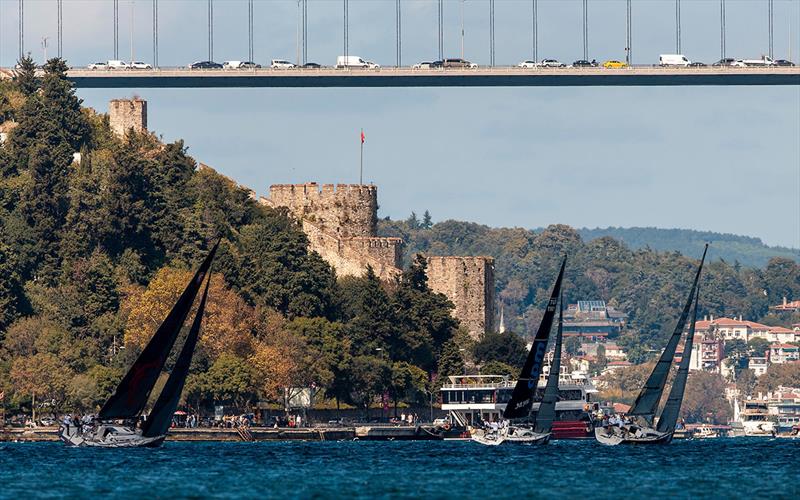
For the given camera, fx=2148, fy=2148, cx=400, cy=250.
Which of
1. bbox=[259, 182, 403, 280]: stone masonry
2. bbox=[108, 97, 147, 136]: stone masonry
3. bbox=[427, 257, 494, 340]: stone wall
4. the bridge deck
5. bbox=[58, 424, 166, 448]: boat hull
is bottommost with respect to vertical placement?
bbox=[58, 424, 166, 448]: boat hull

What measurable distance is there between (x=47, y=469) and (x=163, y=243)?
52.6 meters

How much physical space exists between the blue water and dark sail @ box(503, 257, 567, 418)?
2259 millimetres

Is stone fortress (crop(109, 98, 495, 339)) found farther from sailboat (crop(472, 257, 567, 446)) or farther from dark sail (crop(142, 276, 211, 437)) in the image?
dark sail (crop(142, 276, 211, 437))

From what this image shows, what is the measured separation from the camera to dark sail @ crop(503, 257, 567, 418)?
11806cm

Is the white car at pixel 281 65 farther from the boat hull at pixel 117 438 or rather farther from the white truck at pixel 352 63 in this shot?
the boat hull at pixel 117 438

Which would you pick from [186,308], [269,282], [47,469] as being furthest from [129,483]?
[269,282]

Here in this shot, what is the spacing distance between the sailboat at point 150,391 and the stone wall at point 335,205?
53.2 m

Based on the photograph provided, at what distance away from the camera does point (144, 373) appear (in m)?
103

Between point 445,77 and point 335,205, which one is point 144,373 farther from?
point 445,77

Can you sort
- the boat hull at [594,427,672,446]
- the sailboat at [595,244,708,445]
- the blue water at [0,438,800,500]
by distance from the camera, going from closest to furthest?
the blue water at [0,438,800,500]
the sailboat at [595,244,708,445]
the boat hull at [594,427,672,446]

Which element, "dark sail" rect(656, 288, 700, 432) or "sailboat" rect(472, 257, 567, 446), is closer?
"sailboat" rect(472, 257, 567, 446)

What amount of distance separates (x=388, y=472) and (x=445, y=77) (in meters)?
80.5

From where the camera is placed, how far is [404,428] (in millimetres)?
132125

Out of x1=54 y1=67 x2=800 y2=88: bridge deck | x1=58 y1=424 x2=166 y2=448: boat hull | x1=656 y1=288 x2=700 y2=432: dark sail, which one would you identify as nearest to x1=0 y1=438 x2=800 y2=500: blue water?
x1=58 y1=424 x2=166 y2=448: boat hull
